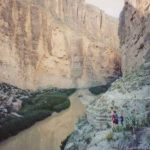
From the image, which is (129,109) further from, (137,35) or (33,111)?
(33,111)

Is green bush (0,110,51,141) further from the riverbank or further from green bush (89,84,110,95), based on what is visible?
green bush (89,84,110,95)

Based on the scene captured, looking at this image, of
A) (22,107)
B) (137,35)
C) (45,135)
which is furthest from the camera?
(22,107)

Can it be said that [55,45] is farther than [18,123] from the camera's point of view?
Yes

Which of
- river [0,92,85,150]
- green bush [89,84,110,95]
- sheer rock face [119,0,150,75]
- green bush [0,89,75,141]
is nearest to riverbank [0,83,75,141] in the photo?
green bush [0,89,75,141]

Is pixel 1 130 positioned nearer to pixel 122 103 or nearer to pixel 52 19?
pixel 122 103

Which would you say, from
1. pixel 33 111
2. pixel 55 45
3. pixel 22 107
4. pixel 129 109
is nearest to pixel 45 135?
pixel 33 111

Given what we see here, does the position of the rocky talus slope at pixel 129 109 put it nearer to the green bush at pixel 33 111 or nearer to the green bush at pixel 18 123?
the green bush at pixel 18 123

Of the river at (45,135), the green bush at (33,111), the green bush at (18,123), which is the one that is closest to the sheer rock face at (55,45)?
the green bush at (33,111)
